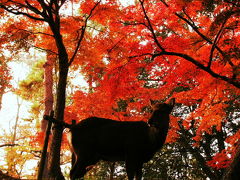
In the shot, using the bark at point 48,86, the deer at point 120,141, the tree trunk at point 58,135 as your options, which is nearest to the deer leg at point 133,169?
the deer at point 120,141

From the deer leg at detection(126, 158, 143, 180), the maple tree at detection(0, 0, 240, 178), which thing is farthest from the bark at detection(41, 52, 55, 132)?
the deer leg at detection(126, 158, 143, 180)

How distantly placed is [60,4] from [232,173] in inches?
281

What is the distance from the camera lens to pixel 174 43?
31.8 ft

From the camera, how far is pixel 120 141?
6.36 metres

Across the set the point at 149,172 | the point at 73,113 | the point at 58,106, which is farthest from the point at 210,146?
the point at 58,106

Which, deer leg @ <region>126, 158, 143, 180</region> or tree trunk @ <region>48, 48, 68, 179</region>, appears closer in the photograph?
deer leg @ <region>126, 158, 143, 180</region>

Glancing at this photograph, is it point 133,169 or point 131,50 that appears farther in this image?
point 131,50

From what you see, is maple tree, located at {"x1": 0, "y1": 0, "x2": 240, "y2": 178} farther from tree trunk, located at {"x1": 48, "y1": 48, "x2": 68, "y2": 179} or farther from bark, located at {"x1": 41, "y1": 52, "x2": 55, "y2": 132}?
bark, located at {"x1": 41, "y1": 52, "x2": 55, "y2": 132}

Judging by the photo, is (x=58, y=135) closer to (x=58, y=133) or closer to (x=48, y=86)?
(x=58, y=133)

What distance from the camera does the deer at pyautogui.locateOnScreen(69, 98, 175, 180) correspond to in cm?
605

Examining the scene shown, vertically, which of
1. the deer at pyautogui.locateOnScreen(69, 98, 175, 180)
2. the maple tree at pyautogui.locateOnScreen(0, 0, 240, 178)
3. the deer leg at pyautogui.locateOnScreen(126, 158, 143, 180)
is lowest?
the deer leg at pyautogui.locateOnScreen(126, 158, 143, 180)

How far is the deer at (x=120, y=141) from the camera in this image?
6055mm

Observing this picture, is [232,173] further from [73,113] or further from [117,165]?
[117,165]

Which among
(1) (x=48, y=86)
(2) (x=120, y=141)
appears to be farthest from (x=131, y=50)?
(1) (x=48, y=86)
